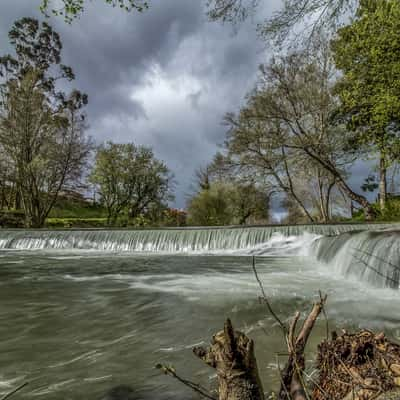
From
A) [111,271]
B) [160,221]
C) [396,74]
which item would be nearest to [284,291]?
[111,271]

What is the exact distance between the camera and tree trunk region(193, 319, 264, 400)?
1.05m

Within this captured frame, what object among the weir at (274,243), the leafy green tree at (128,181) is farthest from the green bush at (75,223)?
the weir at (274,243)

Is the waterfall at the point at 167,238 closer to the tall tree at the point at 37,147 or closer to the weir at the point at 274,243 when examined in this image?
the weir at the point at 274,243

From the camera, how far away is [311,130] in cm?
1816

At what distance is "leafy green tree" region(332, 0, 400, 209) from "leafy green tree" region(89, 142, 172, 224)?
1648 cm

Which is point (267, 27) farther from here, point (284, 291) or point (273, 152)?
point (273, 152)

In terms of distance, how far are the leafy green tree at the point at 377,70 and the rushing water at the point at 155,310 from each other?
723cm

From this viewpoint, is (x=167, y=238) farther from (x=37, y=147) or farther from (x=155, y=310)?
(x=37, y=147)

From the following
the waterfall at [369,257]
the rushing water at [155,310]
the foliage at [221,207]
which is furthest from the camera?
the foliage at [221,207]

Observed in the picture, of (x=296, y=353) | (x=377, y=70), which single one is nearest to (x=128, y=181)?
(x=377, y=70)

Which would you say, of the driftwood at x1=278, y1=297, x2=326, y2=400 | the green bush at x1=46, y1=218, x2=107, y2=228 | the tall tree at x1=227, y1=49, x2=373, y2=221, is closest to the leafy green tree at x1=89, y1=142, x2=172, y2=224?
the green bush at x1=46, y1=218, x2=107, y2=228

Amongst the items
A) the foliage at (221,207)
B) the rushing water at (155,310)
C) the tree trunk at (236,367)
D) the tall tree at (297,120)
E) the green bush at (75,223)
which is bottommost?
the green bush at (75,223)

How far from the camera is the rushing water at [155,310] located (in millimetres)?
2141

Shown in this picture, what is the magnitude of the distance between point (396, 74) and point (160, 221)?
791 inches
